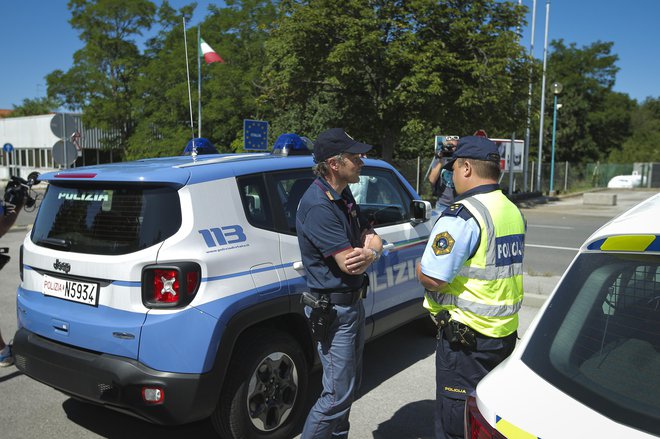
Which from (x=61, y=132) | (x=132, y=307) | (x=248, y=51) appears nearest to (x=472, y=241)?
(x=132, y=307)

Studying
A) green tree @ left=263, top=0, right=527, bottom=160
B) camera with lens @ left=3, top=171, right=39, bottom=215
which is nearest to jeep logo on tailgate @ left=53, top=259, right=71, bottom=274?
camera with lens @ left=3, top=171, right=39, bottom=215

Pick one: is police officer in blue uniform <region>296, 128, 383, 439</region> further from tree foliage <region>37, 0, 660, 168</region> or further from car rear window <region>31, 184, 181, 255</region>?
tree foliage <region>37, 0, 660, 168</region>

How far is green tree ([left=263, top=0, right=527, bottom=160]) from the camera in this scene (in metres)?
19.0

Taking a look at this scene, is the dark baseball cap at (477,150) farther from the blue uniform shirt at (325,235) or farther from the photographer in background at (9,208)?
the photographer in background at (9,208)

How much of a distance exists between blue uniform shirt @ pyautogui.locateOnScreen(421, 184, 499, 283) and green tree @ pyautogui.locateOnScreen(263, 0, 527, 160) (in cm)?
1682

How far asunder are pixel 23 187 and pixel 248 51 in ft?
91.8

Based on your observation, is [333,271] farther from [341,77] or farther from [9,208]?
[341,77]

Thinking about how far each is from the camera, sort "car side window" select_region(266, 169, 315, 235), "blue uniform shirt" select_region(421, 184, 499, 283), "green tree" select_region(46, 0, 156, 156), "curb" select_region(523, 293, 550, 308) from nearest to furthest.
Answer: "blue uniform shirt" select_region(421, 184, 499, 283) → "car side window" select_region(266, 169, 315, 235) → "curb" select_region(523, 293, 550, 308) → "green tree" select_region(46, 0, 156, 156)

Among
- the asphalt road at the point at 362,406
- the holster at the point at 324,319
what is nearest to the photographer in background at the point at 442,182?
the asphalt road at the point at 362,406

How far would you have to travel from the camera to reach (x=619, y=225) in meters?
1.69

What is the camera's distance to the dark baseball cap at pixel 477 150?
95.3 inches

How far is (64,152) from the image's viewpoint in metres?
12.8

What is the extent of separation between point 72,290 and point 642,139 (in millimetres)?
58102

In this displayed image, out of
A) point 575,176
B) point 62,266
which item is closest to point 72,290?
point 62,266
